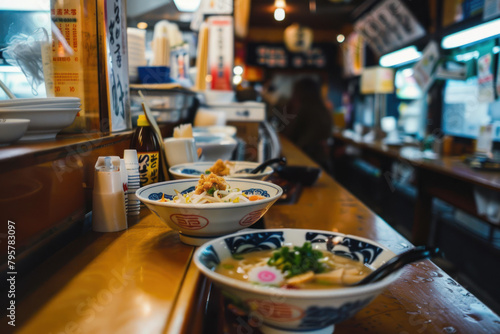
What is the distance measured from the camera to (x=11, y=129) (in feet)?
3.41

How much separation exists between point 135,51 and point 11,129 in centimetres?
156

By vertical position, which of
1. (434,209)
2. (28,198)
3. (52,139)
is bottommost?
(434,209)

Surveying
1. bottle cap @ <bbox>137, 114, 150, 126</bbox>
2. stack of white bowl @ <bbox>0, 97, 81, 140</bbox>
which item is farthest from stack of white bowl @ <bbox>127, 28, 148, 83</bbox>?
stack of white bowl @ <bbox>0, 97, 81, 140</bbox>

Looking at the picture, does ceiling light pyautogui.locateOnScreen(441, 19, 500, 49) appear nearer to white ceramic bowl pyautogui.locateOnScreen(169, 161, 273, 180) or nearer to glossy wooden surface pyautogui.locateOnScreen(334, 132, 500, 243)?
glossy wooden surface pyautogui.locateOnScreen(334, 132, 500, 243)

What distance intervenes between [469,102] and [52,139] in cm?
571

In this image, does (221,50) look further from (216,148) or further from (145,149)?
(145,149)

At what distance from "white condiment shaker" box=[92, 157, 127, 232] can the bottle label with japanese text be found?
370 millimetres

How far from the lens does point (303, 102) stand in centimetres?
646

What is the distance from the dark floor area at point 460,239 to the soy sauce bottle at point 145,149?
10.5 ft

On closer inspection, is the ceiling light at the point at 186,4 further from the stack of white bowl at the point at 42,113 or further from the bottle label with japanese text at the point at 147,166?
the stack of white bowl at the point at 42,113

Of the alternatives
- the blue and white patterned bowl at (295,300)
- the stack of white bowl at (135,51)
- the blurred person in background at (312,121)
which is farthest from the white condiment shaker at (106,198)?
the blurred person in background at (312,121)

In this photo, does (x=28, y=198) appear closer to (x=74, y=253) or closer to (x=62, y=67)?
(x=74, y=253)

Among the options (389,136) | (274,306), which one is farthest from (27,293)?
(389,136)

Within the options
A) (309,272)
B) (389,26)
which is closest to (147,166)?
(309,272)
